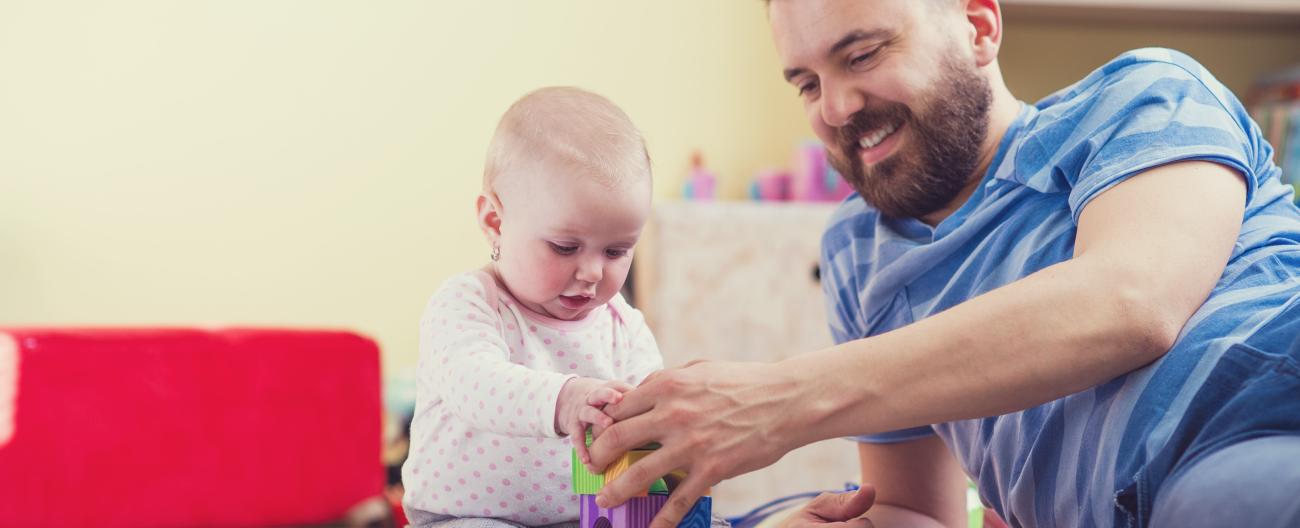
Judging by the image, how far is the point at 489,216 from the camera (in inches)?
36.8

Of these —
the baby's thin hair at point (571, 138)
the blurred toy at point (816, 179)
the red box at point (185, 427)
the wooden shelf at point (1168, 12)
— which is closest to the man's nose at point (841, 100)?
the baby's thin hair at point (571, 138)

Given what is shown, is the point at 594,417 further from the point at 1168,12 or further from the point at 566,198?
the point at 1168,12

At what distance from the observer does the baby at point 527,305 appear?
86 centimetres

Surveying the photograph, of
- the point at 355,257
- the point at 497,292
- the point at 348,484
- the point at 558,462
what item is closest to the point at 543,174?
the point at 497,292

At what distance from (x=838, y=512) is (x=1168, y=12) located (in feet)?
7.21

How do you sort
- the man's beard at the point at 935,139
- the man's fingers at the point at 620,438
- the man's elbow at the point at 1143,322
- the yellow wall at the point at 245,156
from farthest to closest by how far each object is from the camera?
the yellow wall at the point at 245,156
the man's beard at the point at 935,139
the man's elbow at the point at 1143,322
the man's fingers at the point at 620,438

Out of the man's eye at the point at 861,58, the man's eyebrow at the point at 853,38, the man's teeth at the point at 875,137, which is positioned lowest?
the man's teeth at the point at 875,137

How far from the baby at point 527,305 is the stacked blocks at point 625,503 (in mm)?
54

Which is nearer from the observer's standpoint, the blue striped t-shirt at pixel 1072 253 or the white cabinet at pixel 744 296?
the blue striped t-shirt at pixel 1072 253

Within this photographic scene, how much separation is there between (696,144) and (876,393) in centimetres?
209

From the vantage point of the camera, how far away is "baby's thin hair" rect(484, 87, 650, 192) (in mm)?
875

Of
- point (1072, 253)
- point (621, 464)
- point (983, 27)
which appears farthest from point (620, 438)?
point (983, 27)

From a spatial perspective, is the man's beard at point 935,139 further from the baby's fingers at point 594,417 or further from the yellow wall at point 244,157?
the yellow wall at point 244,157

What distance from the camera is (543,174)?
2.87 ft
